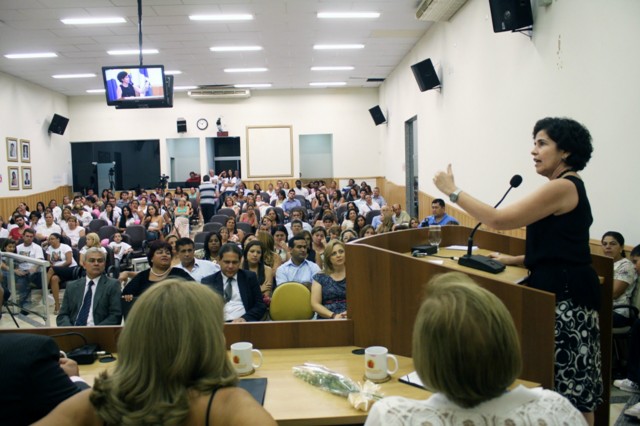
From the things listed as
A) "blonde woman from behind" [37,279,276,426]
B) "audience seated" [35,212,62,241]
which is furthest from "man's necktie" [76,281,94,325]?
"audience seated" [35,212,62,241]

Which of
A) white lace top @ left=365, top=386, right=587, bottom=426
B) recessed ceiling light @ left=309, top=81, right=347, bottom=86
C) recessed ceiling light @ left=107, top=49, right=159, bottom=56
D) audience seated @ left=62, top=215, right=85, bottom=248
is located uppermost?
recessed ceiling light @ left=309, top=81, right=347, bottom=86

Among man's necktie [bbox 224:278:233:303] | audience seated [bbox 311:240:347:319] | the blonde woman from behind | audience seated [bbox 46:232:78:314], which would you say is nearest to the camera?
the blonde woman from behind

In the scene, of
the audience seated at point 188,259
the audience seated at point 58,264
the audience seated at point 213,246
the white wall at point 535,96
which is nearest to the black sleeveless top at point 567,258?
the white wall at point 535,96

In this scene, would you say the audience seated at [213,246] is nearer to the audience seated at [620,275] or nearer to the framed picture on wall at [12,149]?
the audience seated at [620,275]

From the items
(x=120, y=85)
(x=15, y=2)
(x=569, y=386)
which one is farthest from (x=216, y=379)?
(x=15, y=2)

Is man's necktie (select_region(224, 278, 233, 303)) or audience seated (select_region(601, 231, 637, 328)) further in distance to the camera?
man's necktie (select_region(224, 278, 233, 303))

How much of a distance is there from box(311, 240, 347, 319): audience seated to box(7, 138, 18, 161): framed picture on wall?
11.4m

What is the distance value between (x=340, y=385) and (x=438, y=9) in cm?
697

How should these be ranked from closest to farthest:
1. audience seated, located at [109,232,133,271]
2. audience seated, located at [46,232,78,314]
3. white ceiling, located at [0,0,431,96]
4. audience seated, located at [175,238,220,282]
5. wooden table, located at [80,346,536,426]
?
1. wooden table, located at [80,346,536,426]
2. audience seated, located at [175,238,220,282]
3. audience seated, located at [46,232,78,314]
4. audience seated, located at [109,232,133,271]
5. white ceiling, located at [0,0,431,96]

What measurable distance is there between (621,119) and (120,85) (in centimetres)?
676

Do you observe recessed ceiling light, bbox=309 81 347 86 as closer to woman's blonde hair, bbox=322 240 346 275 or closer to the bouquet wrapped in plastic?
woman's blonde hair, bbox=322 240 346 275

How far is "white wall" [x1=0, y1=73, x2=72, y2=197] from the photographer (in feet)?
40.1

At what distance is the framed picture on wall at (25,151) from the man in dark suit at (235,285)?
11.4 meters

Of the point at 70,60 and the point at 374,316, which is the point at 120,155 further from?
the point at 374,316
